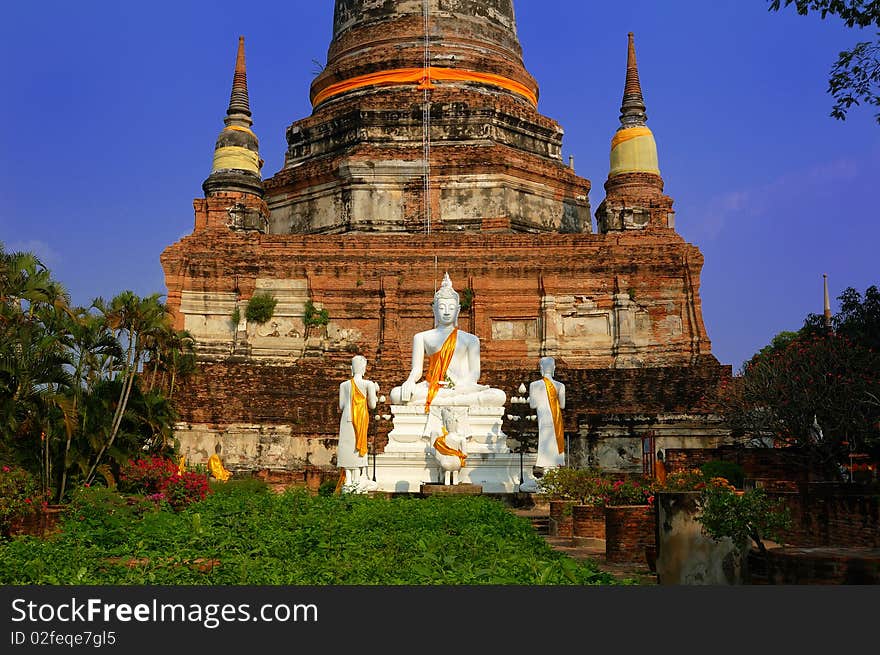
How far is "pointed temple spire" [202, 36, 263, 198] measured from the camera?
33375mm

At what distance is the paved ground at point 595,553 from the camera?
433 inches

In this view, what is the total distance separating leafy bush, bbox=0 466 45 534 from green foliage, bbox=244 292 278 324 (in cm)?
1319

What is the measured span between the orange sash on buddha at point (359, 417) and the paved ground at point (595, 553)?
123 inches

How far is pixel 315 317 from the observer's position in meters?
29.0

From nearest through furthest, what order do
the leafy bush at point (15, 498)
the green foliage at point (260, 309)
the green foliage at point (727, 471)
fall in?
the leafy bush at point (15, 498)
the green foliage at point (727, 471)
the green foliage at point (260, 309)

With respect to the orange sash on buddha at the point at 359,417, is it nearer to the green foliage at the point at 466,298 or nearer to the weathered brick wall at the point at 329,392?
the weathered brick wall at the point at 329,392

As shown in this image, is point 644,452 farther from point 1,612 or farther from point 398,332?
point 1,612

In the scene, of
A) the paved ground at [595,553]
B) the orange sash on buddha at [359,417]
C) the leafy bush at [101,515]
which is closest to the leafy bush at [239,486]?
the orange sash on buddha at [359,417]

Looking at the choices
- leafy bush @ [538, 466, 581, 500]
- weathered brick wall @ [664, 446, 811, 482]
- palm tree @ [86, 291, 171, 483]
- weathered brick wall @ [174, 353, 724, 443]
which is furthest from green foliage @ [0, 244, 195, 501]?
weathered brick wall @ [664, 446, 811, 482]

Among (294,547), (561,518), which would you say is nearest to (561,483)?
(561,518)

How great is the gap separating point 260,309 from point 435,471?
412 inches

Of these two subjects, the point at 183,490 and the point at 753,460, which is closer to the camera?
the point at 183,490

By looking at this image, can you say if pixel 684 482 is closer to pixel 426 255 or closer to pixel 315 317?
pixel 426 255

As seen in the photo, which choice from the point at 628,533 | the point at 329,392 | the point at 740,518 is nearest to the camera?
the point at 740,518
